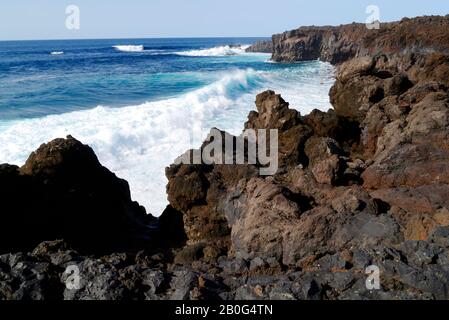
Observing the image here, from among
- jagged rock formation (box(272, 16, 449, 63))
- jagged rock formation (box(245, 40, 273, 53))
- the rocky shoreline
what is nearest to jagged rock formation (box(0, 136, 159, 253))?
the rocky shoreline

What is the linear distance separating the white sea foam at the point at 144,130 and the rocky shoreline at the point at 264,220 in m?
3.23

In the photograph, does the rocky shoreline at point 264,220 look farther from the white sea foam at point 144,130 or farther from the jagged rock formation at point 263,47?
the jagged rock formation at point 263,47

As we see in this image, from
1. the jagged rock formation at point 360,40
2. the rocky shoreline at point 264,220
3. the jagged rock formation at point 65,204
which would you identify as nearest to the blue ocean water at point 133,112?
the jagged rock formation at point 65,204

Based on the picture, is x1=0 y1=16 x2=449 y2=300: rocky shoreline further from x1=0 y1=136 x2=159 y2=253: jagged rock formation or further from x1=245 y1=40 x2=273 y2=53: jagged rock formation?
x1=245 y1=40 x2=273 y2=53: jagged rock formation

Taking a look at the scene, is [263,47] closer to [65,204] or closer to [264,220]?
[65,204]

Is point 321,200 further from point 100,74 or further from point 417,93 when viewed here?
point 100,74

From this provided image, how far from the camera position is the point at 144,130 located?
62.5 ft

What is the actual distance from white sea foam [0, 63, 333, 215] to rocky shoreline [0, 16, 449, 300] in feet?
10.6

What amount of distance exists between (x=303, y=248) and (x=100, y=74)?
130 feet

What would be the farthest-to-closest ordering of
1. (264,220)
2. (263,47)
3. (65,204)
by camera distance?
(263,47), (65,204), (264,220)

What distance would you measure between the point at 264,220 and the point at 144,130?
12.9m

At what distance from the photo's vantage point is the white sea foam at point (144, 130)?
47.6 ft

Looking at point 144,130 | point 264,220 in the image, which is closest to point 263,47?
point 144,130
